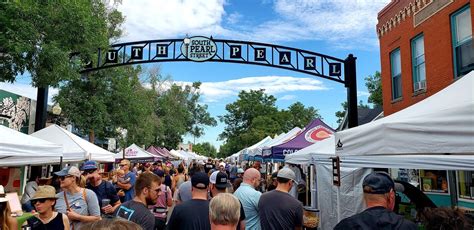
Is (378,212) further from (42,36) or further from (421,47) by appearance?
(421,47)

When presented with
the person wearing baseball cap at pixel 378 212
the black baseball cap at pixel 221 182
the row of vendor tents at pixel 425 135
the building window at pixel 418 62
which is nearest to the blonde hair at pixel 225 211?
the person wearing baseball cap at pixel 378 212

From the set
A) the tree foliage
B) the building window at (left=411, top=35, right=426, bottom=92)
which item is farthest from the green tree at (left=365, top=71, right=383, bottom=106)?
the building window at (left=411, top=35, right=426, bottom=92)

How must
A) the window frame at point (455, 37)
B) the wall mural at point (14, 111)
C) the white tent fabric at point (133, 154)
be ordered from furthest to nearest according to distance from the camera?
the white tent fabric at point (133, 154) → the wall mural at point (14, 111) → the window frame at point (455, 37)

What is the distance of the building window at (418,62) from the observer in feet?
43.2

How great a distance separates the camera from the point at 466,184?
1141 centimetres

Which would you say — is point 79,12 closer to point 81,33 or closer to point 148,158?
point 81,33

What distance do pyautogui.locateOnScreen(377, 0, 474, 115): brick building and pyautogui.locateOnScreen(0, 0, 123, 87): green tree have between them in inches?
389

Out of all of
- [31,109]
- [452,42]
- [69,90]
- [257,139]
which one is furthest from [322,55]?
[257,139]

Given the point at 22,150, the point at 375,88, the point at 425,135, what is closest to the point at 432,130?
the point at 425,135

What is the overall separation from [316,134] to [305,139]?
434 mm

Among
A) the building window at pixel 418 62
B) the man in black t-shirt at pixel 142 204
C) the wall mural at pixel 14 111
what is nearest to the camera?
the man in black t-shirt at pixel 142 204

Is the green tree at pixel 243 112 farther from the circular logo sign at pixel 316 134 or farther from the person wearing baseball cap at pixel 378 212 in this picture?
the person wearing baseball cap at pixel 378 212

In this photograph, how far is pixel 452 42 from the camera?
450 inches

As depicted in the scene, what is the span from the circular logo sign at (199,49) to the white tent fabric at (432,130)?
39.8 feet
